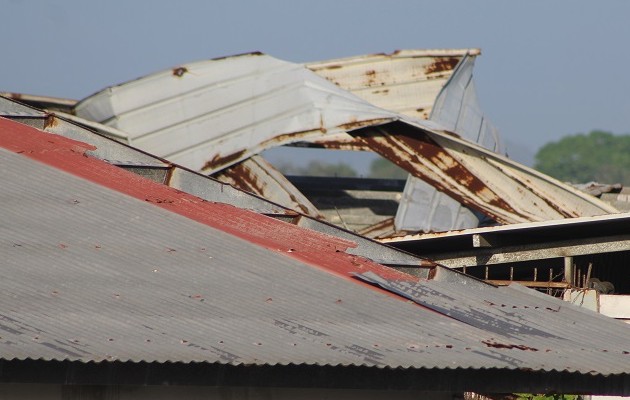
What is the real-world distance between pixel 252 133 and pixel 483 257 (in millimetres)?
4847

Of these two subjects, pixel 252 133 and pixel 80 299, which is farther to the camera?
pixel 252 133

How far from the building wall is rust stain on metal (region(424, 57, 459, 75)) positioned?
1182cm

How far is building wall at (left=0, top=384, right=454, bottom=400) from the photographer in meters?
6.84

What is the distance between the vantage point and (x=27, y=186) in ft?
29.4

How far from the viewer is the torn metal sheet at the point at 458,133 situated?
55.7 feet

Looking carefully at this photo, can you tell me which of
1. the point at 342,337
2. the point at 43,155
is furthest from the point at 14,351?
the point at 43,155

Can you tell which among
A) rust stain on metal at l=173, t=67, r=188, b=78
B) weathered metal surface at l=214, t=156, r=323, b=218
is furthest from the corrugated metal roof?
rust stain on metal at l=173, t=67, r=188, b=78

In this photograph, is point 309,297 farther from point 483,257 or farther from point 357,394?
point 483,257

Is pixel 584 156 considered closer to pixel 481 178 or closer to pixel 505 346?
pixel 481 178

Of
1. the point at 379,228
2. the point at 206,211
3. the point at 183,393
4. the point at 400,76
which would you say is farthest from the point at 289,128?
the point at 183,393

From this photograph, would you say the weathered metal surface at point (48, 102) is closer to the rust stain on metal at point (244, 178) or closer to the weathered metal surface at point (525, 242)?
the rust stain on metal at point (244, 178)

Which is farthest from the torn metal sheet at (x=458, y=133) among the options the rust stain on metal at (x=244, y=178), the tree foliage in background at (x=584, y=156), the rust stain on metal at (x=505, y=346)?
the tree foliage in background at (x=584, y=156)

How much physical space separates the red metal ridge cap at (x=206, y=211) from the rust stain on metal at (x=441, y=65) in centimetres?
921

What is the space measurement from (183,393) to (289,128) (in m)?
10.1
